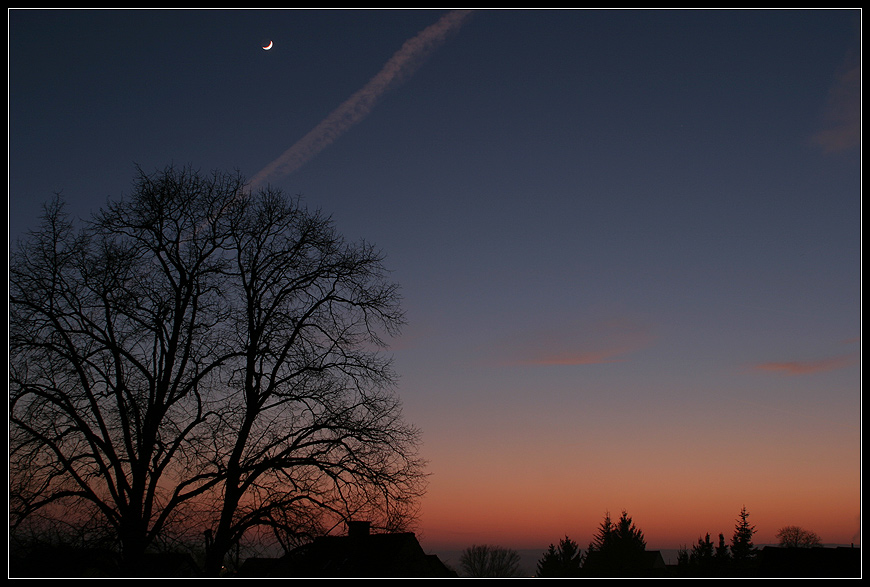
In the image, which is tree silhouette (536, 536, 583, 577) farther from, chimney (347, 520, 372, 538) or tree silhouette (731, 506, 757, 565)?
chimney (347, 520, 372, 538)

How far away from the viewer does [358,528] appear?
48.2 feet

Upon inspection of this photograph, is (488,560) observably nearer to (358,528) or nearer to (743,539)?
(743,539)

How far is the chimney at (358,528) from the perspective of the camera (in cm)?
1428

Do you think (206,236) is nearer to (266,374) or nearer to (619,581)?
(266,374)

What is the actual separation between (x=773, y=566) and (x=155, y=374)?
33.2 metres

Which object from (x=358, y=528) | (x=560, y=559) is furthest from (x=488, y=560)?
(x=358, y=528)

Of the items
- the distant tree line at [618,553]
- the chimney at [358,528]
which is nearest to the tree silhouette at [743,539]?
the distant tree line at [618,553]

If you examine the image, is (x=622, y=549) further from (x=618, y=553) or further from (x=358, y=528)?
(x=358, y=528)

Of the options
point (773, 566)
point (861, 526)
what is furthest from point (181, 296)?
point (773, 566)

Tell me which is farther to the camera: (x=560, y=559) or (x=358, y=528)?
(x=560, y=559)

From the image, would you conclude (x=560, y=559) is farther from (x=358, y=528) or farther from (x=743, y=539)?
(x=358, y=528)

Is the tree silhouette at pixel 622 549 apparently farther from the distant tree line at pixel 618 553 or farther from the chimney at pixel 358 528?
the chimney at pixel 358 528

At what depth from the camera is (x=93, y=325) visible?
45.1ft

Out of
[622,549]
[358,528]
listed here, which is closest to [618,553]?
[622,549]
